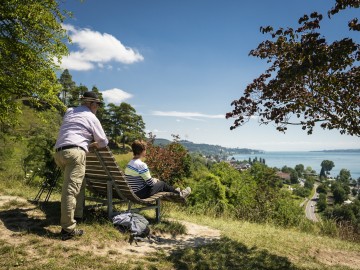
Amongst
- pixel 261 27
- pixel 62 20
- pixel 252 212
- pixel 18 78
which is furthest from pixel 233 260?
pixel 62 20

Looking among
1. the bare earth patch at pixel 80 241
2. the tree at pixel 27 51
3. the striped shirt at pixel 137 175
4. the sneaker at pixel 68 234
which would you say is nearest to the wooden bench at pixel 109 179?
the striped shirt at pixel 137 175

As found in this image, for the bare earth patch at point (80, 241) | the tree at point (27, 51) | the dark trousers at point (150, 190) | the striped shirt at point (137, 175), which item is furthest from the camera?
the tree at point (27, 51)

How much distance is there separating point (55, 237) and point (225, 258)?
284cm

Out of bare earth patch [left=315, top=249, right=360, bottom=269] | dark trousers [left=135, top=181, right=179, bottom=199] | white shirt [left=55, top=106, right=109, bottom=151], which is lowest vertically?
bare earth patch [left=315, top=249, right=360, bottom=269]

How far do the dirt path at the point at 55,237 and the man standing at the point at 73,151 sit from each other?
37cm

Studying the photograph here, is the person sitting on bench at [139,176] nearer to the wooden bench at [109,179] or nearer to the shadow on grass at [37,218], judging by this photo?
the wooden bench at [109,179]

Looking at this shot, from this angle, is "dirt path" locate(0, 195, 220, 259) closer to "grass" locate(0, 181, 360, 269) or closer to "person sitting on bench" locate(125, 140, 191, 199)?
"grass" locate(0, 181, 360, 269)

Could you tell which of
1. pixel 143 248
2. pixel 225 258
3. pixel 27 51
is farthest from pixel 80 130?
pixel 27 51

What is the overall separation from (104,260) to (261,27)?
15.8 feet

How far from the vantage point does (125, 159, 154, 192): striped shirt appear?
6.15 metres

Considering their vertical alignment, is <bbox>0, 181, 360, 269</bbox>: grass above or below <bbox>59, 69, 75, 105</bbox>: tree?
below

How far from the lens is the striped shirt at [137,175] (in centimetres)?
615

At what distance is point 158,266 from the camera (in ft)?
13.9

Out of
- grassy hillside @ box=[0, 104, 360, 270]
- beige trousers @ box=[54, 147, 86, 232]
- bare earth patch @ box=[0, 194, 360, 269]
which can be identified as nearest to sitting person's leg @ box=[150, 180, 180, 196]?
grassy hillside @ box=[0, 104, 360, 270]
